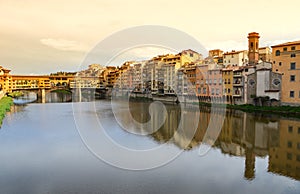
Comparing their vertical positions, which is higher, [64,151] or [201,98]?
[201,98]

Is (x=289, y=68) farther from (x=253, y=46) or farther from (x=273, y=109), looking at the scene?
(x=253, y=46)

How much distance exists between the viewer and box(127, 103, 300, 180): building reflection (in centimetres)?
612

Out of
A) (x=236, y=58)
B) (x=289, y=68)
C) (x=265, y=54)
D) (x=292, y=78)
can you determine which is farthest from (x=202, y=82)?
(x=265, y=54)

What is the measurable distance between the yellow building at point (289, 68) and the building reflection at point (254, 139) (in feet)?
7.97

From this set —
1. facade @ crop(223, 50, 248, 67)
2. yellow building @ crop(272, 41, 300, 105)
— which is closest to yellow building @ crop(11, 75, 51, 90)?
facade @ crop(223, 50, 248, 67)

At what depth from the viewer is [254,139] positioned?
28.3 ft

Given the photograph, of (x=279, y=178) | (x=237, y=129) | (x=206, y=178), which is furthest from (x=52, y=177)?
(x=237, y=129)

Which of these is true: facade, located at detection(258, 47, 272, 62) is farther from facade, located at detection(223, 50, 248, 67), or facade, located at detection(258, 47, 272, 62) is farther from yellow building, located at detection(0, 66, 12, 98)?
yellow building, located at detection(0, 66, 12, 98)

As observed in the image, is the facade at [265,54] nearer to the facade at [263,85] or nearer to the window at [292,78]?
the facade at [263,85]

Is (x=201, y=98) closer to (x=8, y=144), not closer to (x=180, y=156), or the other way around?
(x=180, y=156)

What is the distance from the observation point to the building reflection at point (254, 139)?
6118 millimetres

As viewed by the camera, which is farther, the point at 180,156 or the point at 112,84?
the point at 112,84

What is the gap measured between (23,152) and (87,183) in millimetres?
3200

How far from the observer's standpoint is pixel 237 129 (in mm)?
10391
